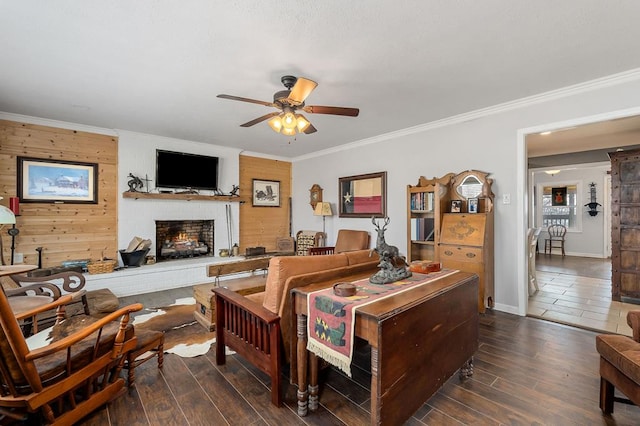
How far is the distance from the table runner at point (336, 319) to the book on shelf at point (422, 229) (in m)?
2.33

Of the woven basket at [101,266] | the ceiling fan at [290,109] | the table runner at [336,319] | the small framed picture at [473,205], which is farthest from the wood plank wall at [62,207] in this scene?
the small framed picture at [473,205]

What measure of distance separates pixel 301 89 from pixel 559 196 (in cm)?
874

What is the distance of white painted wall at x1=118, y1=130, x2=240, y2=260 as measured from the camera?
4684 millimetres

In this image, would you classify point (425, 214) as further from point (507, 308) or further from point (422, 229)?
point (507, 308)

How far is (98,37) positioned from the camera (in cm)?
217

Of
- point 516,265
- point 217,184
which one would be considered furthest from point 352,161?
point 516,265

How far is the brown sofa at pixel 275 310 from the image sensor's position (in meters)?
1.86

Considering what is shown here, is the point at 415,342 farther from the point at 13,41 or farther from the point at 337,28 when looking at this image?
the point at 13,41

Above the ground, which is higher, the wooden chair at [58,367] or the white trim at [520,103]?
the white trim at [520,103]

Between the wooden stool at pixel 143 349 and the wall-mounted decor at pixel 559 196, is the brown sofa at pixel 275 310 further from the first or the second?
the wall-mounted decor at pixel 559 196

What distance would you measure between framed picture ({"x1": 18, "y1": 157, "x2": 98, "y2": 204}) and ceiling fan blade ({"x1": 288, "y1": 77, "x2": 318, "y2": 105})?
3825 mm

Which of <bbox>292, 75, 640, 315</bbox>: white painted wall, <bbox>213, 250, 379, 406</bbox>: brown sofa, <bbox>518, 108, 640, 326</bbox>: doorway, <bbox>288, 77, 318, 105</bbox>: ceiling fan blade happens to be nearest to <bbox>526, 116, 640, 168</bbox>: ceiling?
<bbox>518, 108, 640, 326</bbox>: doorway

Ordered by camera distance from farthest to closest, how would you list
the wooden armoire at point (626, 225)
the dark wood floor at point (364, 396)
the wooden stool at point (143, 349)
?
the wooden armoire at point (626, 225)
the wooden stool at point (143, 349)
the dark wood floor at point (364, 396)

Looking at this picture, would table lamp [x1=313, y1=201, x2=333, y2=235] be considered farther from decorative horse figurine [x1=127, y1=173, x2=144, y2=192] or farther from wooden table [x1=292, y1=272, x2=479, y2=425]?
wooden table [x1=292, y1=272, x2=479, y2=425]
